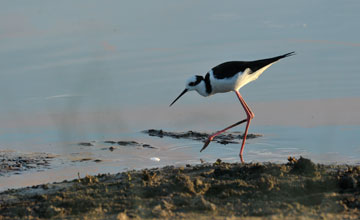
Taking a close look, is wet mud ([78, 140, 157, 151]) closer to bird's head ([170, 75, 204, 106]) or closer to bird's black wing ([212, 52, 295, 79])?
bird's head ([170, 75, 204, 106])

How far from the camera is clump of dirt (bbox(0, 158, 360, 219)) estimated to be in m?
4.81

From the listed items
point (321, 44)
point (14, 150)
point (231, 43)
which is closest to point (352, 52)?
point (321, 44)

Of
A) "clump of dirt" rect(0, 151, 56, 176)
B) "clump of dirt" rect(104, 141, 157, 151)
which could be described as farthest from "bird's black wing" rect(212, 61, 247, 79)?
"clump of dirt" rect(0, 151, 56, 176)

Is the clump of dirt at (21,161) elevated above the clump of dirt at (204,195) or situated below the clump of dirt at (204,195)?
above

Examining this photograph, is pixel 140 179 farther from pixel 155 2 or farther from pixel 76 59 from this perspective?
pixel 155 2

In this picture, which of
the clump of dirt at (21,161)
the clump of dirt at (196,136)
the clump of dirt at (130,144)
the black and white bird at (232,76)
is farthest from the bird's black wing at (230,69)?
the clump of dirt at (21,161)

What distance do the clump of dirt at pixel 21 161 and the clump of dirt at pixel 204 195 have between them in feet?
3.49

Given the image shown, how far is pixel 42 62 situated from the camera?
33.3 feet

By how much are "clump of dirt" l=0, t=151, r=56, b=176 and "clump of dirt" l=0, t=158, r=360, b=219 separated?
1.06m

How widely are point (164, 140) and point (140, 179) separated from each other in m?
2.40

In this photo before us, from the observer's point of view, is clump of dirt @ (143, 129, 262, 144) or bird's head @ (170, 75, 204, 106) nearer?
clump of dirt @ (143, 129, 262, 144)

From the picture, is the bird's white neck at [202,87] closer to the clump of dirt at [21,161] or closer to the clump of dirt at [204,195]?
the clump of dirt at [21,161]

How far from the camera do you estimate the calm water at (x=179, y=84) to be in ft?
25.8

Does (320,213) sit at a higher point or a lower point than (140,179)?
lower
